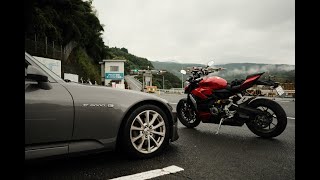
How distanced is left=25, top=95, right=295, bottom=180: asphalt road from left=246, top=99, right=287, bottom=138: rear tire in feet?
0.81

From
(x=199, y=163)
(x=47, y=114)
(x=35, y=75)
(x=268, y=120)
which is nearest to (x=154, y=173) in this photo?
(x=199, y=163)

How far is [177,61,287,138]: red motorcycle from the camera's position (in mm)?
4145

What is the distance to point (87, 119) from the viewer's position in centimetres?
265

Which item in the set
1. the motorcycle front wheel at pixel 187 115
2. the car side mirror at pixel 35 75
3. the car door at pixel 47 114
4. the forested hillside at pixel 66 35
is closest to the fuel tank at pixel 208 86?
the motorcycle front wheel at pixel 187 115

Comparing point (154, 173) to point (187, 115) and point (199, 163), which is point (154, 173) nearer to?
point (199, 163)

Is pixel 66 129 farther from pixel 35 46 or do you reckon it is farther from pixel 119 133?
pixel 35 46

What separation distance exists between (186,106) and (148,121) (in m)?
2.33

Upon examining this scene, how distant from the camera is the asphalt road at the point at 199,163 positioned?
248cm

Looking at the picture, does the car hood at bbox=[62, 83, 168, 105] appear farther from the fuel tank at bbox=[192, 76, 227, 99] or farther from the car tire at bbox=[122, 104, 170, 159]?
the fuel tank at bbox=[192, 76, 227, 99]

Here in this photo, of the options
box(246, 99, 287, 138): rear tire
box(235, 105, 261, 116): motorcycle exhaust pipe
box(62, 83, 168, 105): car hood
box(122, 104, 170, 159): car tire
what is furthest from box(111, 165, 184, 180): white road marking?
box(246, 99, 287, 138): rear tire

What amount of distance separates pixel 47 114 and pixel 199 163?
166 centimetres
